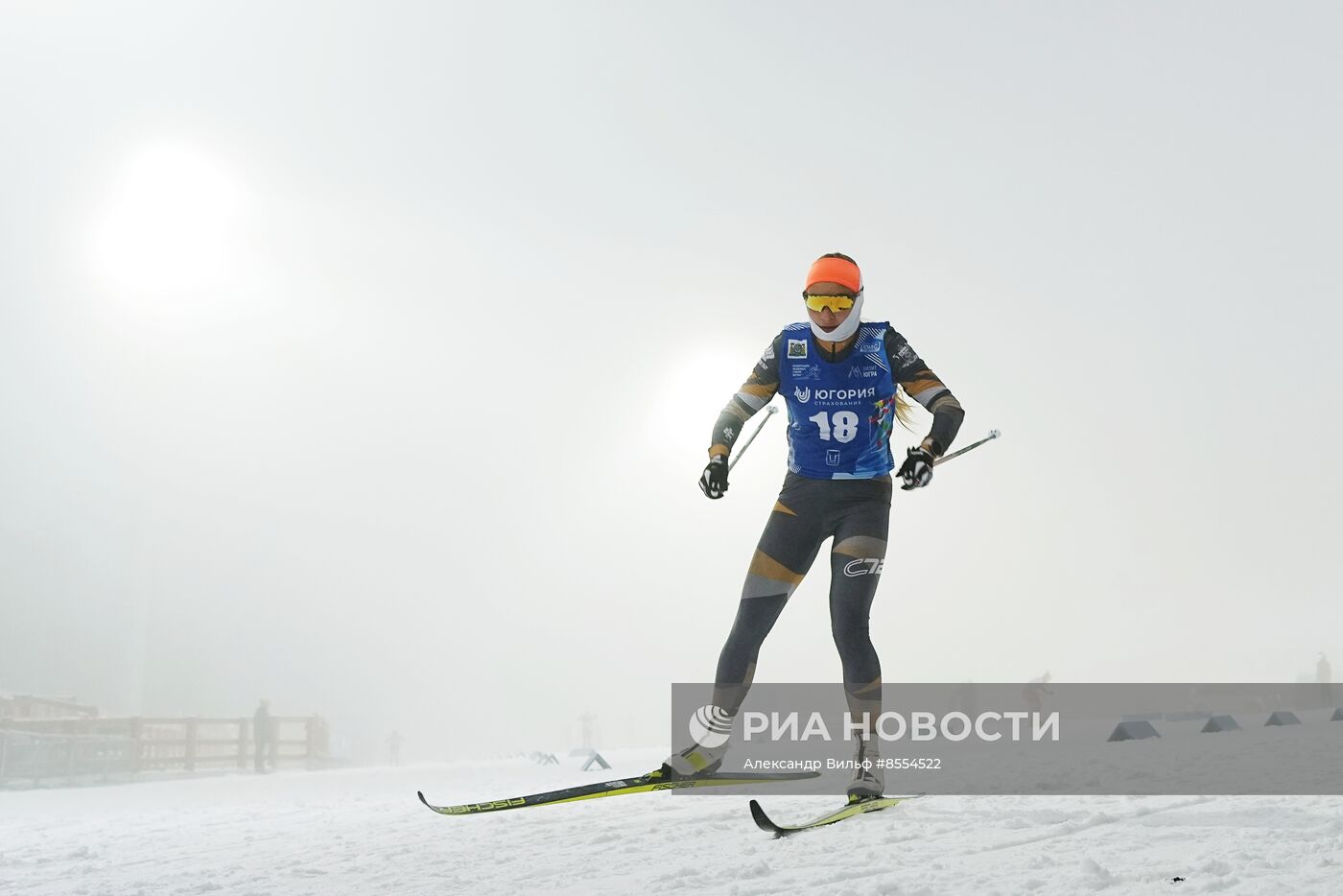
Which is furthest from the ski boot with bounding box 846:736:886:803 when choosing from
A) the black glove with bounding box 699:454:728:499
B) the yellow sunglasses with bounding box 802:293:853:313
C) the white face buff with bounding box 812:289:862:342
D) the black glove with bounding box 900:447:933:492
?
the yellow sunglasses with bounding box 802:293:853:313

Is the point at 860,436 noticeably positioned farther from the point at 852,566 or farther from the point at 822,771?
the point at 822,771

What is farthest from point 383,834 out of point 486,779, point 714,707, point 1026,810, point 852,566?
point 486,779

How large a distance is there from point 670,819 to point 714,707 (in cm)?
60

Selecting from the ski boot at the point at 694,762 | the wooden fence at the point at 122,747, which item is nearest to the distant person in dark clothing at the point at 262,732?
the wooden fence at the point at 122,747

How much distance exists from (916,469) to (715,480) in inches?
34.7

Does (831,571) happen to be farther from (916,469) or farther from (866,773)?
(866,773)

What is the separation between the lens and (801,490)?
14.0ft

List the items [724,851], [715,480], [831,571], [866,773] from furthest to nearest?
[715,480] → [831,571] → [866,773] → [724,851]

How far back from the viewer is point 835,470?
423 centimetres

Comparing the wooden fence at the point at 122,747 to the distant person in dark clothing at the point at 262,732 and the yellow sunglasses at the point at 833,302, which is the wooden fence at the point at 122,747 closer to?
the distant person in dark clothing at the point at 262,732

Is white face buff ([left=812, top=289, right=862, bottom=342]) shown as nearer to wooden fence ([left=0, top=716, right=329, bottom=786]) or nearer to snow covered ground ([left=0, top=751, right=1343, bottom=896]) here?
snow covered ground ([left=0, top=751, right=1343, bottom=896])

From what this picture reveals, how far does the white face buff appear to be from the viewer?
420cm

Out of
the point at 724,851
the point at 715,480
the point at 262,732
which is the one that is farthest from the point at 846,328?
the point at 262,732

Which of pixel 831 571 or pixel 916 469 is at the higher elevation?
pixel 916 469
